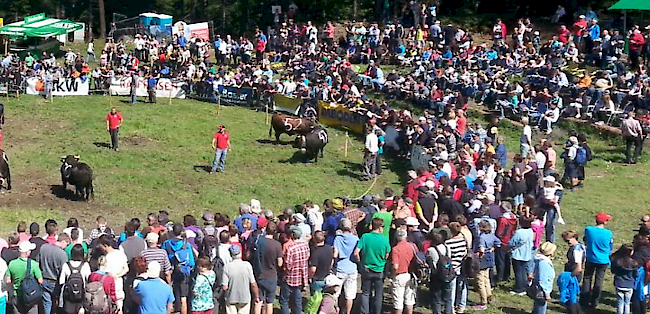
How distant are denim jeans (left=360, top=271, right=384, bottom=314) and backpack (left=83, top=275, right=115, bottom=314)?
399 centimetres

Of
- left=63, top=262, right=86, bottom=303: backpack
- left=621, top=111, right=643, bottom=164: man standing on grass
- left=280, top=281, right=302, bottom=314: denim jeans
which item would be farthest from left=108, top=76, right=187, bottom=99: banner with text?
left=63, top=262, right=86, bottom=303: backpack

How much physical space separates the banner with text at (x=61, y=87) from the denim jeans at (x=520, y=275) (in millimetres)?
26159

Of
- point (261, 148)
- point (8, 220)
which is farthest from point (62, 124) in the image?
point (8, 220)

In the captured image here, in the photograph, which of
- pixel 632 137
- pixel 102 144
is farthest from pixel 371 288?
pixel 102 144

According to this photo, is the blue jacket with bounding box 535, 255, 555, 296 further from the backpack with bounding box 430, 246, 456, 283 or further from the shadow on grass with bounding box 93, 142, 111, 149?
the shadow on grass with bounding box 93, 142, 111, 149

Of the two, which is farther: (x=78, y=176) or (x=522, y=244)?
(x=78, y=176)

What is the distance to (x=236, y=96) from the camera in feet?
120

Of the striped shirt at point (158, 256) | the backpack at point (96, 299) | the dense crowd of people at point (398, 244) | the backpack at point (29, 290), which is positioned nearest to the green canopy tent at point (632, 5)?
the dense crowd of people at point (398, 244)

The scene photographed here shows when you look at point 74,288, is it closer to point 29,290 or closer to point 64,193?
point 29,290

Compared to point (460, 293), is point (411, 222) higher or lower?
higher

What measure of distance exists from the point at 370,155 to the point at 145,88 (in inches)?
593

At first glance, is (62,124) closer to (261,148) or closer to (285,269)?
(261,148)

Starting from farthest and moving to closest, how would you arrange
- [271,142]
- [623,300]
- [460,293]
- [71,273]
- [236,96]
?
[236,96]
[271,142]
[460,293]
[623,300]
[71,273]

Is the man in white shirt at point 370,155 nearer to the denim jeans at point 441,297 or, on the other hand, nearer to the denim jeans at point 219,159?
the denim jeans at point 219,159
